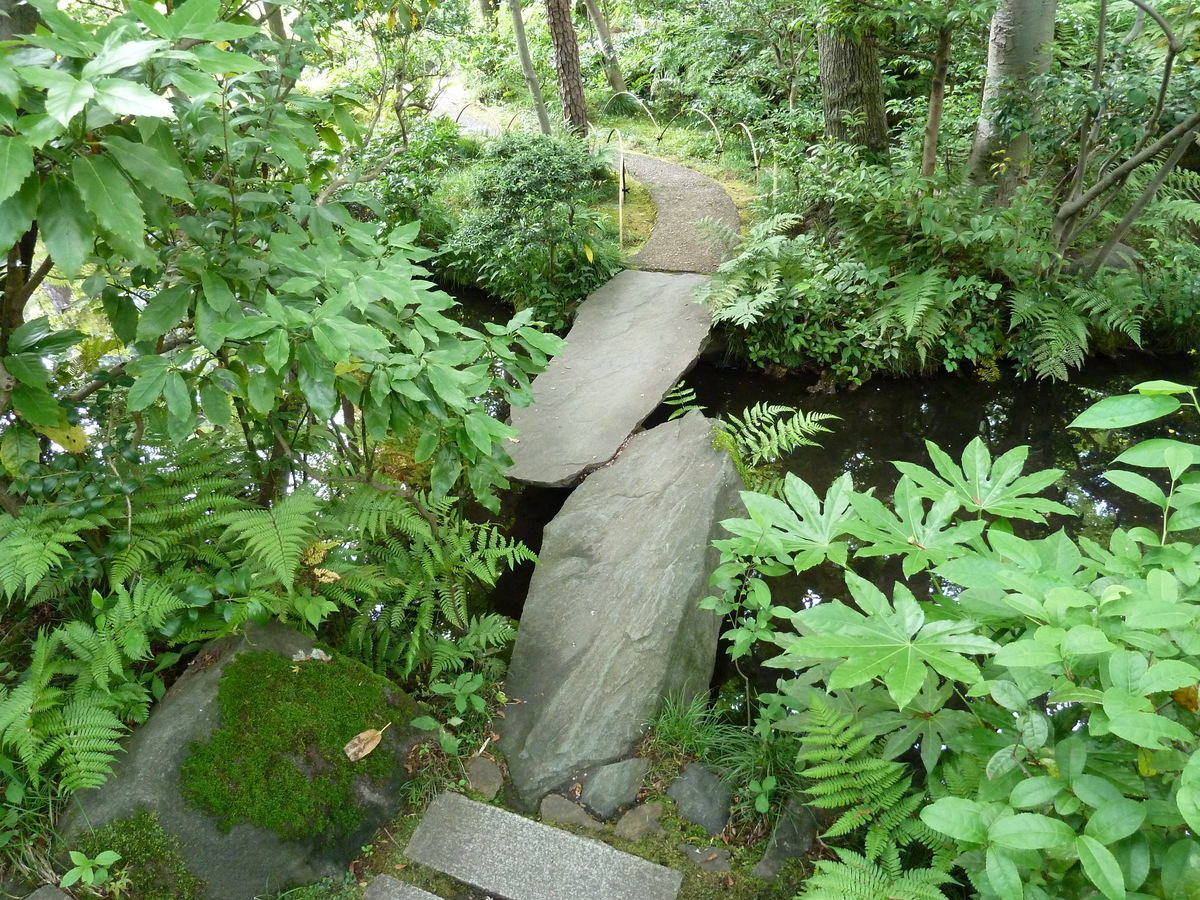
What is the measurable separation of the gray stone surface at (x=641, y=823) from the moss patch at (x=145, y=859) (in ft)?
4.44

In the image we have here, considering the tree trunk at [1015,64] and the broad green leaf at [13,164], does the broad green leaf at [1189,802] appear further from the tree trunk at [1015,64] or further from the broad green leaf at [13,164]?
the tree trunk at [1015,64]

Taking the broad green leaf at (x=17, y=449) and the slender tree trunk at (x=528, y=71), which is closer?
the broad green leaf at (x=17, y=449)

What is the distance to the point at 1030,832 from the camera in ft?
4.80

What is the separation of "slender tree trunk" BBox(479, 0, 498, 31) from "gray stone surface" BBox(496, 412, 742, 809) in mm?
12948

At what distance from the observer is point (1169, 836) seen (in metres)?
1.56

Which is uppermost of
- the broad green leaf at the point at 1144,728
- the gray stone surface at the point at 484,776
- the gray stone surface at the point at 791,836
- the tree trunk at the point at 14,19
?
the tree trunk at the point at 14,19

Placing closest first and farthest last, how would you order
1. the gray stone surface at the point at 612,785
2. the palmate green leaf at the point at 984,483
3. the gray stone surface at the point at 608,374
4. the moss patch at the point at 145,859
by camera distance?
the palmate green leaf at the point at 984,483
the moss patch at the point at 145,859
the gray stone surface at the point at 612,785
the gray stone surface at the point at 608,374

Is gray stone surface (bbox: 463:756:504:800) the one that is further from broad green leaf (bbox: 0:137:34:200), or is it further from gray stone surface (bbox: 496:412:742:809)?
broad green leaf (bbox: 0:137:34:200)

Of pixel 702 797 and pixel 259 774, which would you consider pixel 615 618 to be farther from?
pixel 259 774

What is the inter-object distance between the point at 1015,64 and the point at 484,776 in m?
5.79

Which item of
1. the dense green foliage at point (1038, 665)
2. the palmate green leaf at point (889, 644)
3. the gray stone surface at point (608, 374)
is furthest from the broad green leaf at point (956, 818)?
the gray stone surface at point (608, 374)

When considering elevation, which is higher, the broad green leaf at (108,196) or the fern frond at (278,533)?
the broad green leaf at (108,196)

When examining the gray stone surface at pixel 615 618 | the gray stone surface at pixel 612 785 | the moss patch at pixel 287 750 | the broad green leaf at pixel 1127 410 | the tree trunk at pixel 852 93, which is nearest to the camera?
the broad green leaf at pixel 1127 410

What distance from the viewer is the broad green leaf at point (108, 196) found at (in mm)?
1570
